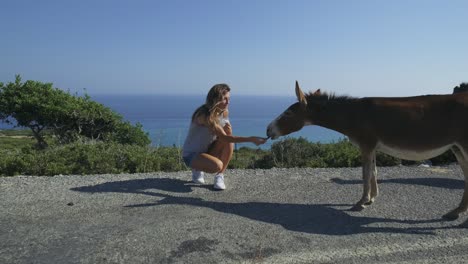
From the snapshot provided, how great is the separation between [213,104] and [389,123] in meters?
2.62

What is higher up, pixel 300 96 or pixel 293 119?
pixel 300 96

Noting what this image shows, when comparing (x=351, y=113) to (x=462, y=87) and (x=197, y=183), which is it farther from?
(x=462, y=87)

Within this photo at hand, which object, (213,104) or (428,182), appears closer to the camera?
(213,104)

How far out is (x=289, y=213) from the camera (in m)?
5.64

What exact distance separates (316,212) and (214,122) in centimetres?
208

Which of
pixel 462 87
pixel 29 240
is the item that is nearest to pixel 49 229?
pixel 29 240

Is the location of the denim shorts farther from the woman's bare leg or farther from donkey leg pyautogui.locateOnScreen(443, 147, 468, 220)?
donkey leg pyautogui.locateOnScreen(443, 147, 468, 220)

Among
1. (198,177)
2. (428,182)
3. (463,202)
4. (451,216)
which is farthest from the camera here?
(428,182)

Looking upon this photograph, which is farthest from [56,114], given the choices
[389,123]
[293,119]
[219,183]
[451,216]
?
[451,216]

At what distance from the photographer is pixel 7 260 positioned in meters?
4.04

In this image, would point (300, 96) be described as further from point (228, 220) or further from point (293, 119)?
point (228, 220)

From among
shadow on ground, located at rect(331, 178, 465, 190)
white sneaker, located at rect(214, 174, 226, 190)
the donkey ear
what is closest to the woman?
white sneaker, located at rect(214, 174, 226, 190)

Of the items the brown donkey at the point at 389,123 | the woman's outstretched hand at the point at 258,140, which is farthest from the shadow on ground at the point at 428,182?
the woman's outstretched hand at the point at 258,140

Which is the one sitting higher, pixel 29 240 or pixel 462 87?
pixel 462 87
